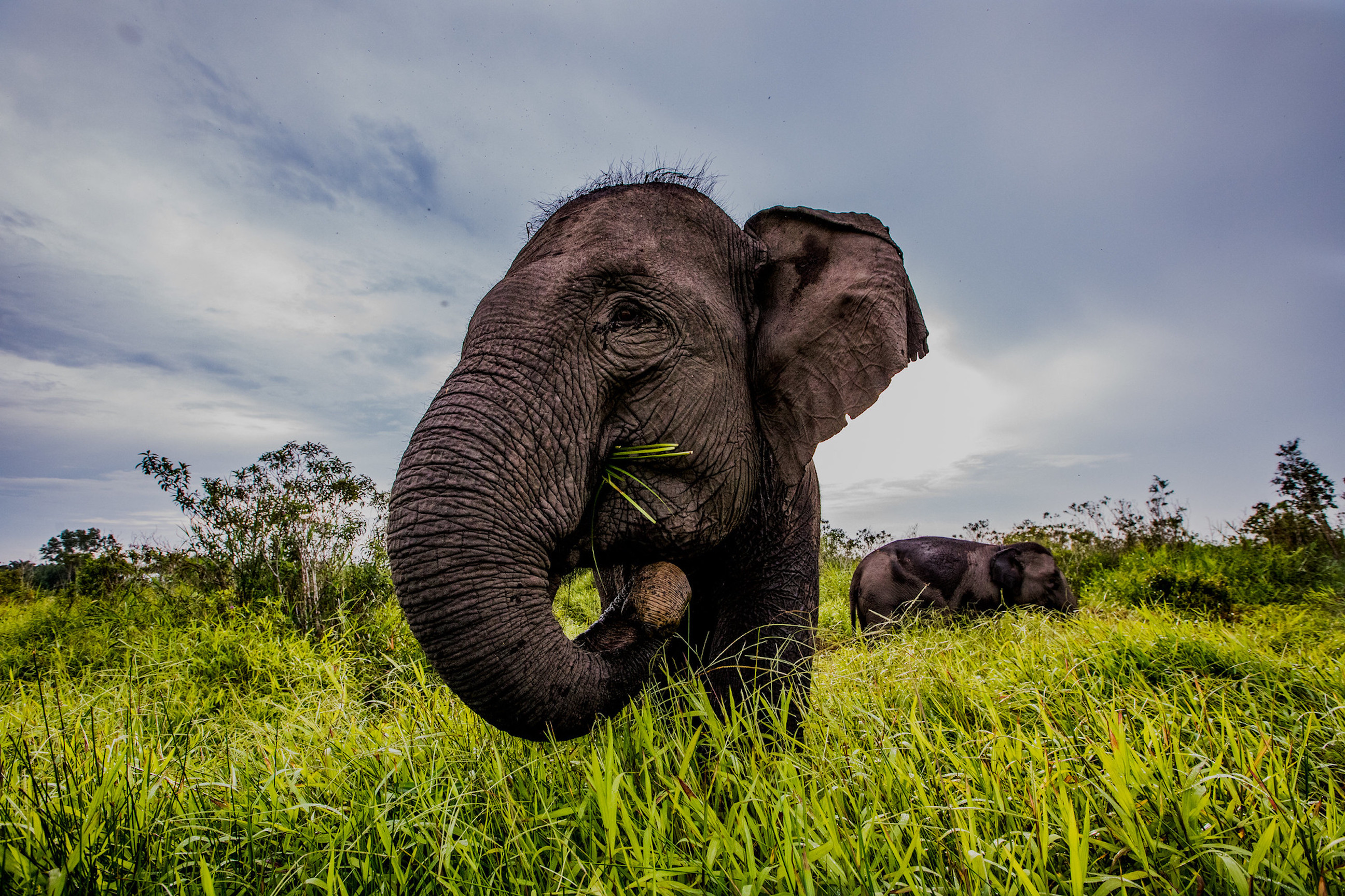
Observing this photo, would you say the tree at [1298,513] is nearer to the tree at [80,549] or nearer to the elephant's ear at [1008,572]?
the elephant's ear at [1008,572]

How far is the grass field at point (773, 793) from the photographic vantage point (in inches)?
66.3

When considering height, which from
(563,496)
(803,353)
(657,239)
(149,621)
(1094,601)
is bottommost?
(1094,601)

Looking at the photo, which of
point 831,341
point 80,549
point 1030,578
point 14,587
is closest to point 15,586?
point 14,587

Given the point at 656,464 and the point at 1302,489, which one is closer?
the point at 656,464

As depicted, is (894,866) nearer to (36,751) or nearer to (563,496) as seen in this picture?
(563,496)

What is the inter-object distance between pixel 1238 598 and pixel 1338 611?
115 cm

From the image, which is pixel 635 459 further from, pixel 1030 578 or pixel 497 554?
pixel 1030 578

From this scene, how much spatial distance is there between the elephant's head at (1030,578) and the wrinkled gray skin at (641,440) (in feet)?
16.2

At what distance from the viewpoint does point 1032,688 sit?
10.3ft

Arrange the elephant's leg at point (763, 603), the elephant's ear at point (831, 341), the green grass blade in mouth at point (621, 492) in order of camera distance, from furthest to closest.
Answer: the elephant's leg at point (763, 603), the elephant's ear at point (831, 341), the green grass blade in mouth at point (621, 492)

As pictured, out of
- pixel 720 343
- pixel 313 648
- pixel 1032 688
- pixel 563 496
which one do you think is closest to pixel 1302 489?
pixel 1032 688

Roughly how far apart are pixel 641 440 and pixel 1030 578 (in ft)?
21.3

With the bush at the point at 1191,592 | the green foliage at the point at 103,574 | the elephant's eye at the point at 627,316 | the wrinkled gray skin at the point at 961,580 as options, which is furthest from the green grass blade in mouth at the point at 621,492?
the green foliage at the point at 103,574

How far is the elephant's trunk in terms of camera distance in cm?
208
